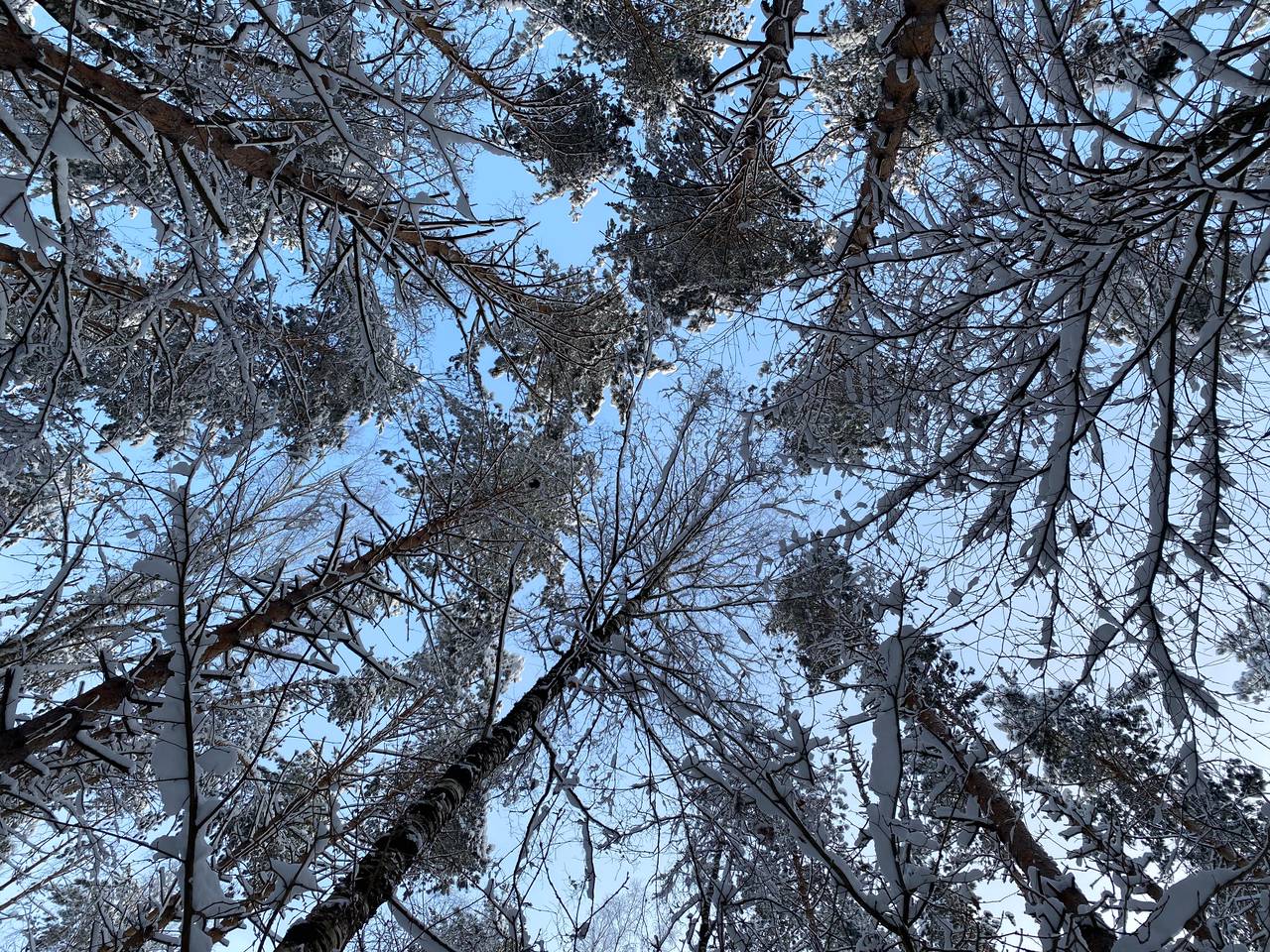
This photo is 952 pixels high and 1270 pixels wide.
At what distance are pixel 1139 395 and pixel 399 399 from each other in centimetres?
451

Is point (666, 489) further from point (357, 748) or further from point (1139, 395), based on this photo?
point (1139, 395)

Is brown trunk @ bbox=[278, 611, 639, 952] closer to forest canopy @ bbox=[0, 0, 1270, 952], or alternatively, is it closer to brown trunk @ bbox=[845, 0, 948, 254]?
forest canopy @ bbox=[0, 0, 1270, 952]

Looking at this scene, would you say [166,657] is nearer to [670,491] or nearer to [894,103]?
[670,491]

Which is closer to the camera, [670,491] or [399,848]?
[399,848]

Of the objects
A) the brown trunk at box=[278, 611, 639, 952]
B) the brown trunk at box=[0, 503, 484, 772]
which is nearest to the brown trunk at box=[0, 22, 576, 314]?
the brown trunk at box=[0, 503, 484, 772]

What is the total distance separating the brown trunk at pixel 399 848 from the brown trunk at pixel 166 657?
3.09 feet

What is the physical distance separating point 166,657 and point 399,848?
1.60 metres

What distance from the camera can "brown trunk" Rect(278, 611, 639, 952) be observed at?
76.4 inches

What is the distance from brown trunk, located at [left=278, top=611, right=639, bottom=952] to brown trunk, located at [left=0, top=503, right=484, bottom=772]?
0.94 metres

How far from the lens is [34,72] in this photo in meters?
2.26

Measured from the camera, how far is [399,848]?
2.32 m

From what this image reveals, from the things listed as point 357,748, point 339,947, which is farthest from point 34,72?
point 357,748

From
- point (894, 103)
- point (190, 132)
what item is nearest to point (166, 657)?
point (190, 132)

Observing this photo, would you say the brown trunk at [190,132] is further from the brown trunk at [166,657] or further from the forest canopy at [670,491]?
the brown trunk at [166,657]
